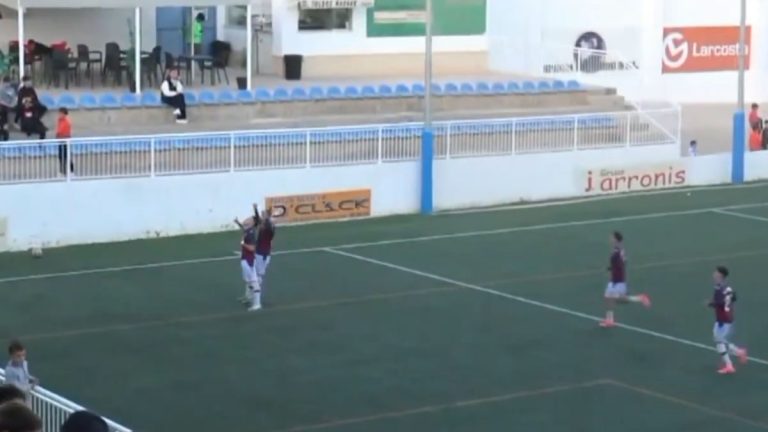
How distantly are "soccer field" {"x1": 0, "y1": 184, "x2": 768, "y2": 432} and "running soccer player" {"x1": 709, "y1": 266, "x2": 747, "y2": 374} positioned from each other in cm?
30

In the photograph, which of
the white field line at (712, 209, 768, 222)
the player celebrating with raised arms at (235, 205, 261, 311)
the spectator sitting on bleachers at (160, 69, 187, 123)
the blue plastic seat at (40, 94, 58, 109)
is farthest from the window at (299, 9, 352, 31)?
the player celebrating with raised arms at (235, 205, 261, 311)

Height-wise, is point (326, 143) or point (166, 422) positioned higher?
point (326, 143)

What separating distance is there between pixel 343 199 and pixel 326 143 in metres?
1.12

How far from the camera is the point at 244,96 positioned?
116 feet

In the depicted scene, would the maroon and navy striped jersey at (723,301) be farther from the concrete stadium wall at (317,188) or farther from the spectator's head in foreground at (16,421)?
the spectator's head in foreground at (16,421)

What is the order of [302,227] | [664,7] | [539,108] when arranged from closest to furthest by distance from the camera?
[302,227] → [539,108] → [664,7]

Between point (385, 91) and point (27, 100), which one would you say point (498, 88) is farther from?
point (27, 100)

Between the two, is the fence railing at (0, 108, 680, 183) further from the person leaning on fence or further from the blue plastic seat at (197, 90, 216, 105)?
the person leaning on fence

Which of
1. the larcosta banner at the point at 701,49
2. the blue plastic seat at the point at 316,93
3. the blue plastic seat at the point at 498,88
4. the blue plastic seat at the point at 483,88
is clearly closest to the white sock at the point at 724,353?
the blue plastic seat at the point at 316,93

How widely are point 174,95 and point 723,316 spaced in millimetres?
17438

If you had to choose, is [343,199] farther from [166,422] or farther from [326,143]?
[166,422]

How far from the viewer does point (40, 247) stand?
89.7ft

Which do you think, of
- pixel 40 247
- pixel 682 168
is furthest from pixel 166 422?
pixel 682 168

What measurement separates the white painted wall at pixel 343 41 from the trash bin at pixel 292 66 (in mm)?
869
